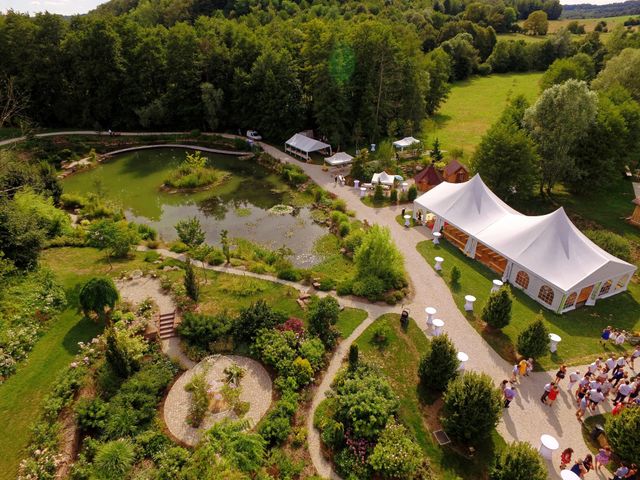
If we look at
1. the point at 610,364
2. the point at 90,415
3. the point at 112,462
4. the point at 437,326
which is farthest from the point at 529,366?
the point at 90,415

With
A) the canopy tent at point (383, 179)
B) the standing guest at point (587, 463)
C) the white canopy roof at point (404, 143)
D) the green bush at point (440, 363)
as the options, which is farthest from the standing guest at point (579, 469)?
the white canopy roof at point (404, 143)

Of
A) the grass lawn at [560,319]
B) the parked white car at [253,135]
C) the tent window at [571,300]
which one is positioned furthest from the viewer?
the parked white car at [253,135]

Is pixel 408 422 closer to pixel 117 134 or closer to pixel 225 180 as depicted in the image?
pixel 225 180

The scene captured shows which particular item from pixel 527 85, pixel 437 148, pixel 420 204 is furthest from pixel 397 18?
pixel 420 204

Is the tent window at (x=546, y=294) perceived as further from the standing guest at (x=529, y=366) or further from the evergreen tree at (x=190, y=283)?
the evergreen tree at (x=190, y=283)

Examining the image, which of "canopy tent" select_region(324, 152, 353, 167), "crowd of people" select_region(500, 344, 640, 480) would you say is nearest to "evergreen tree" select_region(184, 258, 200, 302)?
"crowd of people" select_region(500, 344, 640, 480)

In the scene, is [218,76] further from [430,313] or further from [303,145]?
[430,313]
